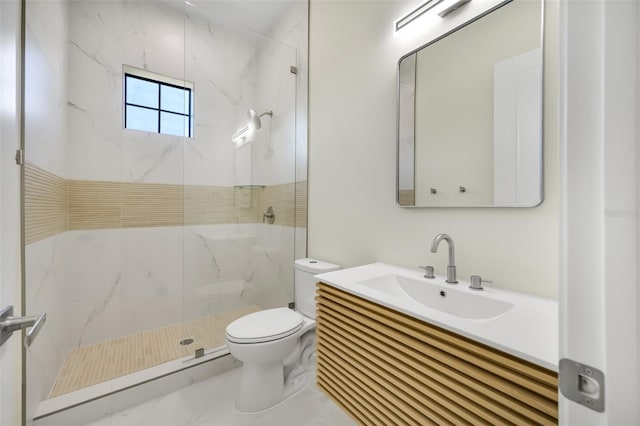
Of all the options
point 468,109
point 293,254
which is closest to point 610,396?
point 468,109

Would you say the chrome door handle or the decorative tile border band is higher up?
the decorative tile border band

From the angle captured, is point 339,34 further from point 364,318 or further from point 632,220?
point 632,220

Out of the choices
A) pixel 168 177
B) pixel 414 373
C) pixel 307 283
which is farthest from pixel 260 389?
pixel 168 177

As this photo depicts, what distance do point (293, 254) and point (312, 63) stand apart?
1510mm

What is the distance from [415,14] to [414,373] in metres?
1.58

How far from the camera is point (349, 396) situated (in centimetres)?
115

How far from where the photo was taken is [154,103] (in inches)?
86.6

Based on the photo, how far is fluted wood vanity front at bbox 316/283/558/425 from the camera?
659 mm

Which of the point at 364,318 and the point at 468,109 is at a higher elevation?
the point at 468,109

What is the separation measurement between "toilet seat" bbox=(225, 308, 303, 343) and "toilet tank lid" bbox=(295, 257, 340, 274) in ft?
0.97

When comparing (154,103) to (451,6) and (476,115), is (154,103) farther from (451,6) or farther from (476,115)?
(476,115)

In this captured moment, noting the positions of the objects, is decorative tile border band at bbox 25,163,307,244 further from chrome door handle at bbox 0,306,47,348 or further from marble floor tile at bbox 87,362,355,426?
chrome door handle at bbox 0,306,47,348

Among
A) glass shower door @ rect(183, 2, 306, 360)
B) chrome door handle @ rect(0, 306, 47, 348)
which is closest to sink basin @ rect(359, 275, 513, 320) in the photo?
chrome door handle @ rect(0, 306, 47, 348)

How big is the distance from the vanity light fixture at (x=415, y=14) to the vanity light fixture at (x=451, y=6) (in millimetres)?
52
